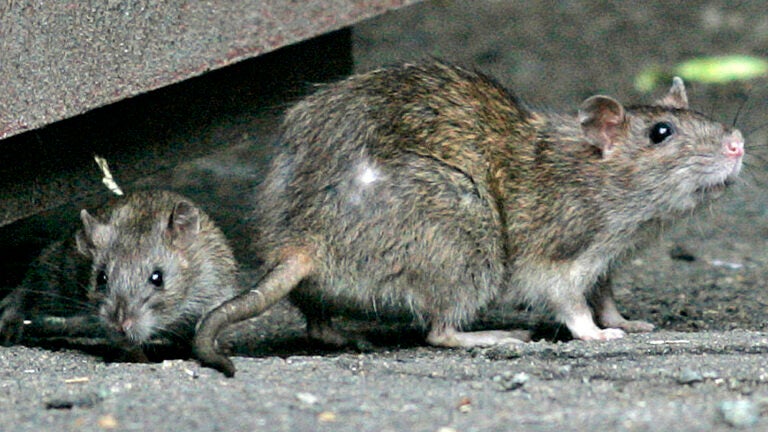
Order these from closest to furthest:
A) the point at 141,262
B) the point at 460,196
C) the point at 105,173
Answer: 1. the point at 460,196
2. the point at 141,262
3. the point at 105,173

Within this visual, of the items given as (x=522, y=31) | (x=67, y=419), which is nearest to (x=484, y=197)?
(x=67, y=419)

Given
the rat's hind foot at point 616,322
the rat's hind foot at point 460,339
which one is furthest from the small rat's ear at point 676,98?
the rat's hind foot at point 460,339

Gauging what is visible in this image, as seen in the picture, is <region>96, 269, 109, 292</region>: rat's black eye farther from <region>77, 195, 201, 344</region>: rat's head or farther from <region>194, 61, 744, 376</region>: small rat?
<region>194, 61, 744, 376</region>: small rat


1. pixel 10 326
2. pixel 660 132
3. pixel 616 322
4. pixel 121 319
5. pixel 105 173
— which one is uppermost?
pixel 105 173

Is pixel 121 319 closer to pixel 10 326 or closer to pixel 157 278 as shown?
pixel 157 278

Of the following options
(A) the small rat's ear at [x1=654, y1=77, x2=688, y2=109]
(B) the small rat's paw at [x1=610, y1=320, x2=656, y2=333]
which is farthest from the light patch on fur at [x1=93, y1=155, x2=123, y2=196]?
(A) the small rat's ear at [x1=654, y1=77, x2=688, y2=109]

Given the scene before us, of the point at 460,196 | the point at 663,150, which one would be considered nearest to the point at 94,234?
the point at 460,196

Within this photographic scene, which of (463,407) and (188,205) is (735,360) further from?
(188,205)

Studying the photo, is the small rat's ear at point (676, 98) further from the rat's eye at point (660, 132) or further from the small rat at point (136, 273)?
the small rat at point (136, 273)
